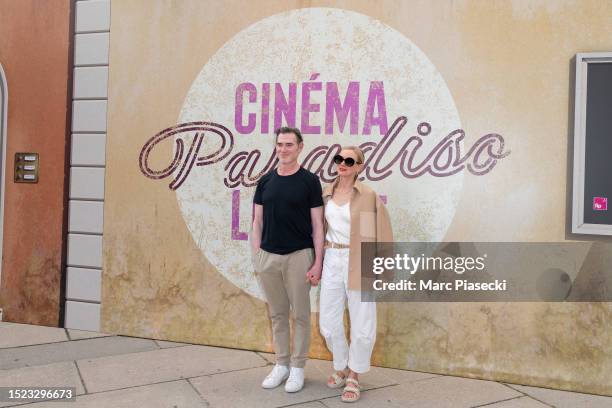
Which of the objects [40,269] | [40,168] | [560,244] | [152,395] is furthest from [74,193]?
[560,244]

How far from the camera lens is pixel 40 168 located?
20.2ft

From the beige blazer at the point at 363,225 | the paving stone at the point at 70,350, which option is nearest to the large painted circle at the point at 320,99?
the beige blazer at the point at 363,225

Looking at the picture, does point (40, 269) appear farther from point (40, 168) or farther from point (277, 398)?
point (277, 398)

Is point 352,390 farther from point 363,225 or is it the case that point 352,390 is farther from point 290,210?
point 290,210

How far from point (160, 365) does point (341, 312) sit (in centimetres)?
180

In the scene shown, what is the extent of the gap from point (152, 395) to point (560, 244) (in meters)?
3.48

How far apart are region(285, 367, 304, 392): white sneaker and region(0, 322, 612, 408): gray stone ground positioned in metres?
0.05

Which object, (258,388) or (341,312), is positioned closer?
(341,312)

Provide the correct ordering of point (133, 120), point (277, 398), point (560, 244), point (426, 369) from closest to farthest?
point (277, 398)
point (560, 244)
point (426, 369)
point (133, 120)

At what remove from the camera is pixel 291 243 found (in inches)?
167

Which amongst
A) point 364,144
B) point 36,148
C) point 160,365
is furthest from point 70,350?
point 364,144

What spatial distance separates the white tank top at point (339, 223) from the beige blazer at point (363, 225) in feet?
0.11

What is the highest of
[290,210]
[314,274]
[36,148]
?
[36,148]

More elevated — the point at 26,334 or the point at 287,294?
the point at 287,294
